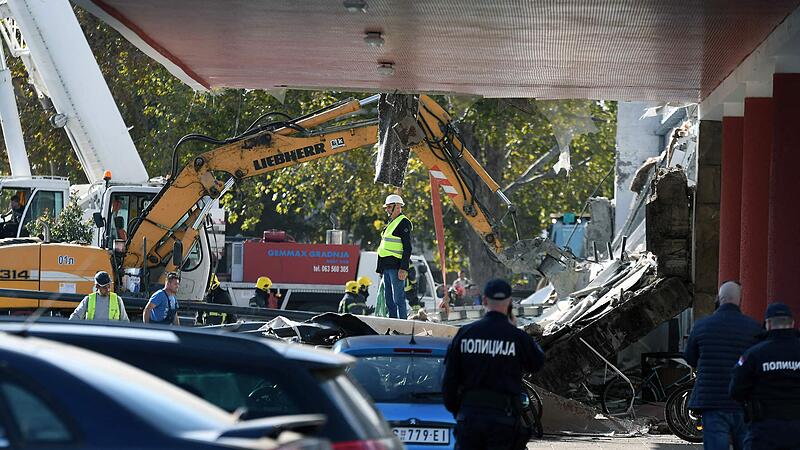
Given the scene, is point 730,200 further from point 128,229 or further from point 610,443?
point 128,229

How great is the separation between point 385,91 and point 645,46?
19.3ft

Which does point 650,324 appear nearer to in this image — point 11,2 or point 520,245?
point 520,245

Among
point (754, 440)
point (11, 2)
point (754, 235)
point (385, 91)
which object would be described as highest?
point (11, 2)

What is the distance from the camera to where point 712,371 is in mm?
10672

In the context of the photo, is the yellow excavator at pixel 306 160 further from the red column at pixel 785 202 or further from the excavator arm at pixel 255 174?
the red column at pixel 785 202

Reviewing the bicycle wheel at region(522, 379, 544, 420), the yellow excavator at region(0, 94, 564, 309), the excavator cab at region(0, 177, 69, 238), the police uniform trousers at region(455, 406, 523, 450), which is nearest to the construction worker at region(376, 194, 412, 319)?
the yellow excavator at region(0, 94, 564, 309)

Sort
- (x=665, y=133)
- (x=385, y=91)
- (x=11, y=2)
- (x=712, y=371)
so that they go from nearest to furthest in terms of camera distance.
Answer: (x=712, y=371), (x=385, y=91), (x=11, y=2), (x=665, y=133)

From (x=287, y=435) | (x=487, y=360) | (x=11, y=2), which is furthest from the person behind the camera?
(x=11, y=2)

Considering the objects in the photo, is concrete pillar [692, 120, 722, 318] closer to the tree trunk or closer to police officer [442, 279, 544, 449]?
police officer [442, 279, 544, 449]

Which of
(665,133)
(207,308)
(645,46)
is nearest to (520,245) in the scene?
(207,308)

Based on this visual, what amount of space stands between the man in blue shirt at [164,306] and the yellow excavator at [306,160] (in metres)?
3.95

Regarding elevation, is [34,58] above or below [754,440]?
above

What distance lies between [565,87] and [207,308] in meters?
5.86

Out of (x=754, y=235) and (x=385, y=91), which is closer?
(x=754, y=235)
